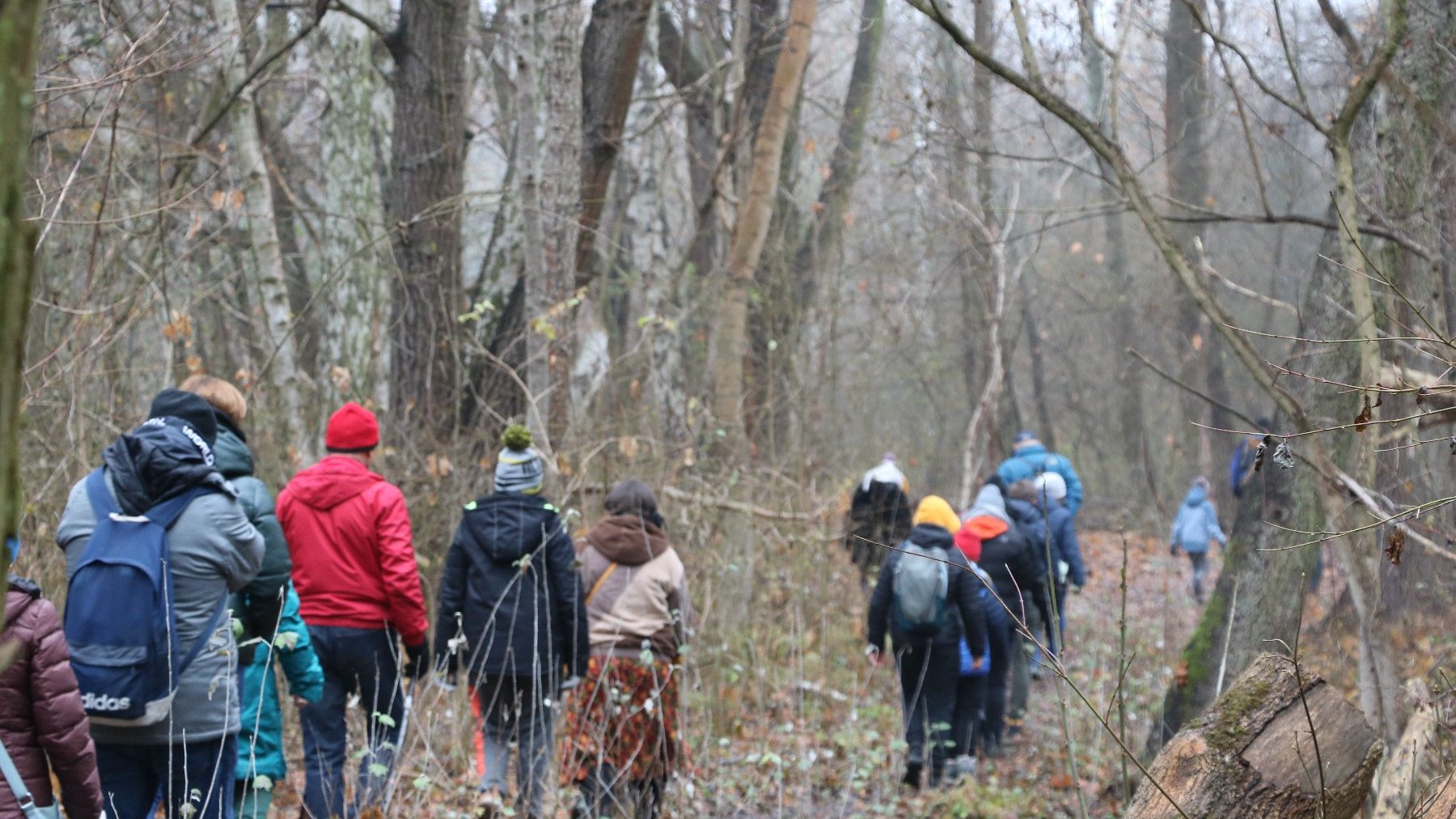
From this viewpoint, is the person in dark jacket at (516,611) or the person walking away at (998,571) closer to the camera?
the person in dark jacket at (516,611)

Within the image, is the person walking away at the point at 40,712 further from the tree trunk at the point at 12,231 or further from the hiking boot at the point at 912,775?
the hiking boot at the point at 912,775

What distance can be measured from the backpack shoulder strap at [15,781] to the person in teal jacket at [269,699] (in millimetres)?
1052

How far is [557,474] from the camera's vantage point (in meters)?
7.16

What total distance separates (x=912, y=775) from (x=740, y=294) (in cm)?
401

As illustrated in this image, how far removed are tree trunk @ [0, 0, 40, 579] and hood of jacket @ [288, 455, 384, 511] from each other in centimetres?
452

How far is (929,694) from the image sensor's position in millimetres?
7086

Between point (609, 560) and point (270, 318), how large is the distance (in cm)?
346

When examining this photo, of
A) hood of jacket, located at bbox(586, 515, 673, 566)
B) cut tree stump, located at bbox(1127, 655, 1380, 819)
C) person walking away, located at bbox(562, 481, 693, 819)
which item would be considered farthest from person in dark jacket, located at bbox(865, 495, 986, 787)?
cut tree stump, located at bbox(1127, 655, 1380, 819)

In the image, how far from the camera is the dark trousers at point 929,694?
23.0ft

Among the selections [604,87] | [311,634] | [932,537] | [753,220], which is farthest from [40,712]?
[753,220]

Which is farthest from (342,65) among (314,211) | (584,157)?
(584,157)

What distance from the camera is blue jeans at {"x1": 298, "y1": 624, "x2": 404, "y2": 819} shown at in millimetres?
5137

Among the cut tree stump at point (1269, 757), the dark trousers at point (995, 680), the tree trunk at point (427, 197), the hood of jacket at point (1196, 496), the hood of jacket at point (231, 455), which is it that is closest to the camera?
the cut tree stump at point (1269, 757)

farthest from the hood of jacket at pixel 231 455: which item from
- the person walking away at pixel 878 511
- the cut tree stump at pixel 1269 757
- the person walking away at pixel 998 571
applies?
the person walking away at pixel 878 511
